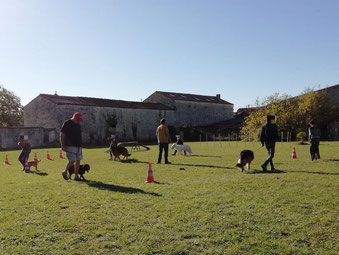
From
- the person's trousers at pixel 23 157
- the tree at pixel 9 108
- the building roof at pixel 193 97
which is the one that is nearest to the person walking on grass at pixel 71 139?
the person's trousers at pixel 23 157

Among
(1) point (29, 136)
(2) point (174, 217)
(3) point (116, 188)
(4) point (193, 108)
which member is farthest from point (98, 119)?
(2) point (174, 217)

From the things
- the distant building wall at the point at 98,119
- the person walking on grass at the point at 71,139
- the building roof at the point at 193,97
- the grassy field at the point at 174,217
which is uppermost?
the building roof at the point at 193,97

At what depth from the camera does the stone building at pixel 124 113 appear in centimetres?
3607

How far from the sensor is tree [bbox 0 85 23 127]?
48.2 meters

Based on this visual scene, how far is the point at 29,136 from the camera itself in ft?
107

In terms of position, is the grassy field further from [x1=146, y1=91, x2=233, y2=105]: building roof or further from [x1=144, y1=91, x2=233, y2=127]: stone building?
[x1=146, y1=91, x2=233, y2=105]: building roof

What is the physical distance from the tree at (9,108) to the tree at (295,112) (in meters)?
36.4

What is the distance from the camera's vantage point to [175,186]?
294 inches

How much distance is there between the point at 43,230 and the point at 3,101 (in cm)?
5036

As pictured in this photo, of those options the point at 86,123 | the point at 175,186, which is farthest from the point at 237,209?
the point at 86,123

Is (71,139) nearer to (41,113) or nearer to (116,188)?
(116,188)

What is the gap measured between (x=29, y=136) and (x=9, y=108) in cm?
1978

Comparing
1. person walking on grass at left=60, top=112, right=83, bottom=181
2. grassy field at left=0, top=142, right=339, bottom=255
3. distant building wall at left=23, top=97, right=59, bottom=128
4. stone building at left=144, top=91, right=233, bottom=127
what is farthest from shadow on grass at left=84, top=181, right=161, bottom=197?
stone building at left=144, top=91, right=233, bottom=127

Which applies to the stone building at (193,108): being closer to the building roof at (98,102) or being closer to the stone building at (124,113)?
the stone building at (124,113)
